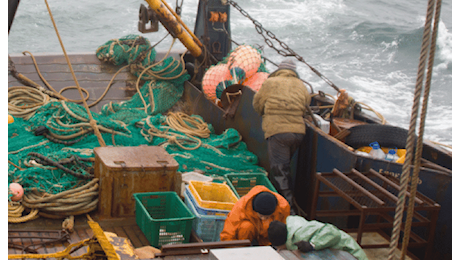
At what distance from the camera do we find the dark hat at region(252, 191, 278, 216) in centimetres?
364

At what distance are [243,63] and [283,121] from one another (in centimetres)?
194

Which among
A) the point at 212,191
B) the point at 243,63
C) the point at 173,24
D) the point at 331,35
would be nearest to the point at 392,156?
the point at 212,191

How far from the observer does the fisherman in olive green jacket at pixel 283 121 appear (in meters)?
5.22

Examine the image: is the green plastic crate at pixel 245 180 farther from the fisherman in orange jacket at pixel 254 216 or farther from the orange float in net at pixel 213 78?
the orange float in net at pixel 213 78

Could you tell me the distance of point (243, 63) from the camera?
6.89m

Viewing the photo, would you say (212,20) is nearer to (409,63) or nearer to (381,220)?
(381,220)

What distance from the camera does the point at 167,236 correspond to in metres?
4.11

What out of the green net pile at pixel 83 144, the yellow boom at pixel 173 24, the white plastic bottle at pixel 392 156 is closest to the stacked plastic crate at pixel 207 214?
the green net pile at pixel 83 144

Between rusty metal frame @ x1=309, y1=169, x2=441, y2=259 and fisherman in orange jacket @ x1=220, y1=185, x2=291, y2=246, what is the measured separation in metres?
0.64

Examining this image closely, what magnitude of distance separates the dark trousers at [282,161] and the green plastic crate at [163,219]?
1.36 metres

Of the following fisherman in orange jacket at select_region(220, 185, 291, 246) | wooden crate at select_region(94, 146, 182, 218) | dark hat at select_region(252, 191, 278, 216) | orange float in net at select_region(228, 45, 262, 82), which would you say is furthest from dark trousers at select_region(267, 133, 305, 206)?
orange float in net at select_region(228, 45, 262, 82)

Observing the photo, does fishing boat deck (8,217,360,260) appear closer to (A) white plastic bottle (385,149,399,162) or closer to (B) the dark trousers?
(B) the dark trousers

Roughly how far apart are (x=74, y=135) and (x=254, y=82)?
2731 millimetres

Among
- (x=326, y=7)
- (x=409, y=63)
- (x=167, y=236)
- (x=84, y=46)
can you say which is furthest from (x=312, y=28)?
→ (x=167, y=236)
